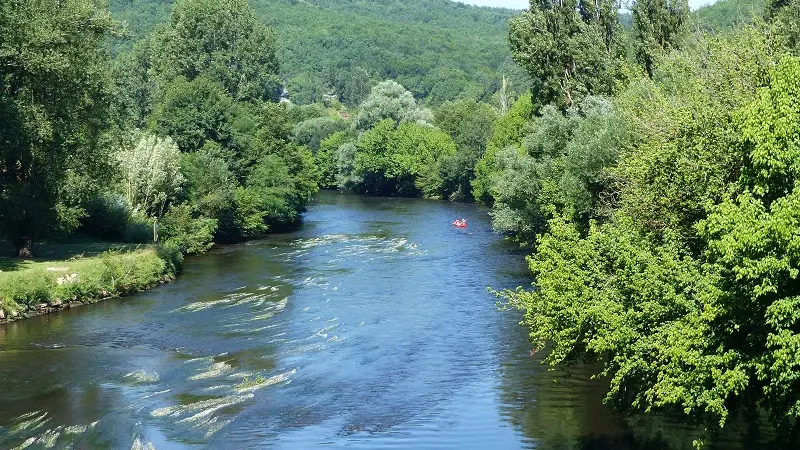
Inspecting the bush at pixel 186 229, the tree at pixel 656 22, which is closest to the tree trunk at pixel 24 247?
the bush at pixel 186 229

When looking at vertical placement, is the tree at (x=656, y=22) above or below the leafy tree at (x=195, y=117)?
above

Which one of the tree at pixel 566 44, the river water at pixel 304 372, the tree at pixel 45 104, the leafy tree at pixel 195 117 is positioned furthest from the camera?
the leafy tree at pixel 195 117

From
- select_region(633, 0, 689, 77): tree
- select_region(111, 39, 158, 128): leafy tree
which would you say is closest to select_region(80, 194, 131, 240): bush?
select_region(633, 0, 689, 77): tree

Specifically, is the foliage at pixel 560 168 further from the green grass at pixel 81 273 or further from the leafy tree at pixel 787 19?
the green grass at pixel 81 273

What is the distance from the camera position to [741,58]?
96.7ft

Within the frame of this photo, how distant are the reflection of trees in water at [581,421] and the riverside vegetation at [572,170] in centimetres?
62

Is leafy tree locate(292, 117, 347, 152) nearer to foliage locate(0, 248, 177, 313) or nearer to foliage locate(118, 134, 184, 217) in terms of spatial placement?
foliage locate(118, 134, 184, 217)

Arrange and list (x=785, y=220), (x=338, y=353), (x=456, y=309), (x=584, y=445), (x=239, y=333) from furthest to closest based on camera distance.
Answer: (x=456, y=309) < (x=239, y=333) < (x=338, y=353) < (x=584, y=445) < (x=785, y=220)

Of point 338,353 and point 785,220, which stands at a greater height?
point 785,220

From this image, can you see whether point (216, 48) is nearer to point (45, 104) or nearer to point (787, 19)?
point (45, 104)

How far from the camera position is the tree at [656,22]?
185 ft

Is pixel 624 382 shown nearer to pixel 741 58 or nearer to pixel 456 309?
pixel 741 58

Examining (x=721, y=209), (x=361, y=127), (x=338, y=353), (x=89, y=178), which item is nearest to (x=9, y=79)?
(x=89, y=178)

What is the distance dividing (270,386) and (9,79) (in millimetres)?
22406
